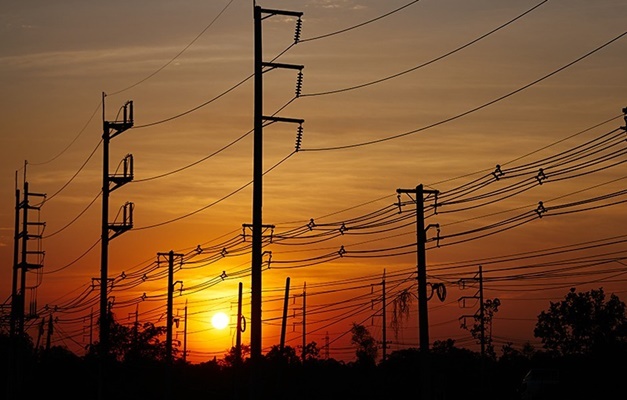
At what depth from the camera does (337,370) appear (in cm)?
11325

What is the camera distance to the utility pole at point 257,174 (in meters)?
34.8

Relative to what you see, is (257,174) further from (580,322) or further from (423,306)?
(580,322)

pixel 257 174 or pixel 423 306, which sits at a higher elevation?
pixel 257 174

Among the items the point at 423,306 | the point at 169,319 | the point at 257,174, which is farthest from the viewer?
the point at 169,319

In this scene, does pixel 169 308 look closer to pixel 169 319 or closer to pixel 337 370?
pixel 169 319

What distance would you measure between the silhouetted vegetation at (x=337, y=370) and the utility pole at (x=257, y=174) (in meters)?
18.5

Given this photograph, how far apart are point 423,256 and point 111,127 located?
66.4 ft

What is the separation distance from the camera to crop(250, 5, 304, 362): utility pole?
3481cm

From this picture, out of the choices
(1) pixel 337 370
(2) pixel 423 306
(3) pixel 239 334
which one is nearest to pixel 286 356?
(1) pixel 337 370

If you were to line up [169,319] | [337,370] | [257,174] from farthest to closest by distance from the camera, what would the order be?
[337,370], [169,319], [257,174]

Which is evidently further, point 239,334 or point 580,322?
point 580,322

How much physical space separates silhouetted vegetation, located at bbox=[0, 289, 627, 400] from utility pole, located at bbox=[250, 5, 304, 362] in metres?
18.5

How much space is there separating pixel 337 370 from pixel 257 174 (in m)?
79.5

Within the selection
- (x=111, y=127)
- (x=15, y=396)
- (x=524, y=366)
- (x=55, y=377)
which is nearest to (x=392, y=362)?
(x=524, y=366)
